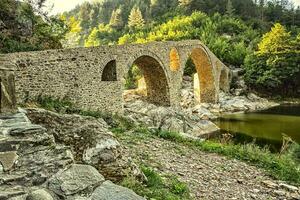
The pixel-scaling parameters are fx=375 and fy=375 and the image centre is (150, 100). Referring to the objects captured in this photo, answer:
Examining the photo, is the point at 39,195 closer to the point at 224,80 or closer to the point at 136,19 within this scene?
the point at 224,80

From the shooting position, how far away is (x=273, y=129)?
1006 inches

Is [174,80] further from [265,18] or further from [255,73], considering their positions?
[265,18]

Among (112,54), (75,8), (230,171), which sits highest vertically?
(75,8)

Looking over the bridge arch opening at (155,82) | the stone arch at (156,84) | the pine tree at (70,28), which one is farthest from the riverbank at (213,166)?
the stone arch at (156,84)

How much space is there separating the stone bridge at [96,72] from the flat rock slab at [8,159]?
1561 mm

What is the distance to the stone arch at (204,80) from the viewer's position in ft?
134

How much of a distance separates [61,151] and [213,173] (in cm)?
563

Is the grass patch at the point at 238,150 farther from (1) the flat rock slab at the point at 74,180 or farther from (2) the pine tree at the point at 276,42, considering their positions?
(2) the pine tree at the point at 276,42

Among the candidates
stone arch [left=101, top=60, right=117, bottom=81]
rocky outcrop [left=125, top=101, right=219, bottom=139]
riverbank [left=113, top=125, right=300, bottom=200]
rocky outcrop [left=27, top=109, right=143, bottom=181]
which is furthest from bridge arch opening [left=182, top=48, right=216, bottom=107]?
rocky outcrop [left=27, top=109, right=143, bottom=181]

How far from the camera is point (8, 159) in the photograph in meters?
4.20

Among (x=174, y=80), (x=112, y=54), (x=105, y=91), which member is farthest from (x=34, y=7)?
(x=174, y=80)

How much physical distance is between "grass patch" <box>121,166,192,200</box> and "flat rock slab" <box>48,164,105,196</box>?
154 centimetres

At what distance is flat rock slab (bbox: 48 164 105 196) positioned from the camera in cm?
392

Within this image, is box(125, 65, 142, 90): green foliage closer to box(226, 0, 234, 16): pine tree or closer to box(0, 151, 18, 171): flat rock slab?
box(226, 0, 234, 16): pine tree
